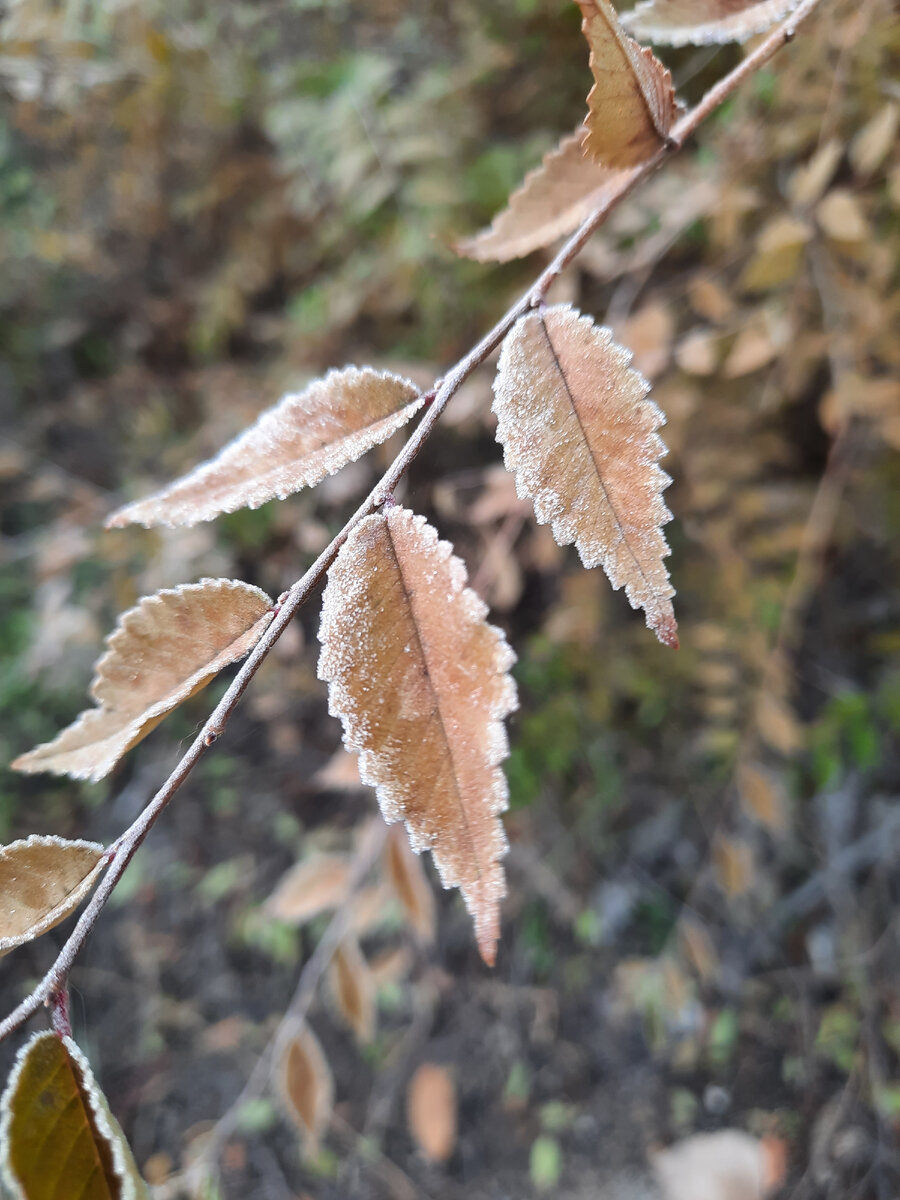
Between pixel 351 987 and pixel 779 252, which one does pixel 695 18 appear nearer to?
pixel 779 252

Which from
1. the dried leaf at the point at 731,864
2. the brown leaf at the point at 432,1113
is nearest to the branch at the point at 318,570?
the dried leaf at the point at 731,864

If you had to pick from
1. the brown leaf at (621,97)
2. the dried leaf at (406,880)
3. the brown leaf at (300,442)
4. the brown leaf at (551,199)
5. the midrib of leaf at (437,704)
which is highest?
the brown leaf at (621,97)

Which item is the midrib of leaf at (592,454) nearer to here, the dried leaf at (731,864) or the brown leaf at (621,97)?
the brown leaf at (621,97)

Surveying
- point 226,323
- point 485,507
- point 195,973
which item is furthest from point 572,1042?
point 226,323

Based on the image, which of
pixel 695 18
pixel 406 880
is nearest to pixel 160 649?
pixel 695 18

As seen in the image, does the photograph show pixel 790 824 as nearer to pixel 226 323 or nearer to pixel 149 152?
pixel 226 323

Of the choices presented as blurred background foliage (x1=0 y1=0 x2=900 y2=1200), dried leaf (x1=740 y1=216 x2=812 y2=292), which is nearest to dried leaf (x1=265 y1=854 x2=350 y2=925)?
blurred background foliage (x1=0 y1=0 x2=900 y2=1200)
